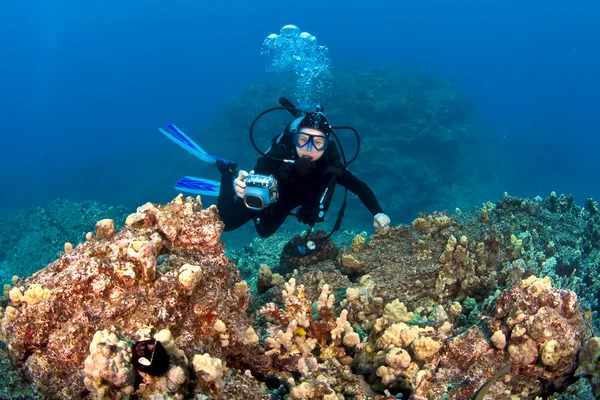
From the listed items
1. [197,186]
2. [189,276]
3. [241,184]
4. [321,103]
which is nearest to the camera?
[189,276]

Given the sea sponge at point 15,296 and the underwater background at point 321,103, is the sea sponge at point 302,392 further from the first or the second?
the underwater background at point 321,103

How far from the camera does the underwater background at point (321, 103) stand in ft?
55.6

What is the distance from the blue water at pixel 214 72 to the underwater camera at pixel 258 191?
73.2 feet

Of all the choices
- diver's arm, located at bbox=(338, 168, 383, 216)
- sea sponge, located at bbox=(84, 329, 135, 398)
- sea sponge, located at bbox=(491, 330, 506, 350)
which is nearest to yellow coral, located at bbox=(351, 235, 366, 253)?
diver's arm, located at bbox=(338, 168, 383, 216)

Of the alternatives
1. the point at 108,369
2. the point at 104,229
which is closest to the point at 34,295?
the point at 104,229

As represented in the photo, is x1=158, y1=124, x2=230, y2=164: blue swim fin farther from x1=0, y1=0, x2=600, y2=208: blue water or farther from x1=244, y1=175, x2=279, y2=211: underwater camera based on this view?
x1=0, y1=0, x2=600, y2=208: blue water

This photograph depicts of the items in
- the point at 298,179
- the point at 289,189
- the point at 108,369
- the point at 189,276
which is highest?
the point at 298,179

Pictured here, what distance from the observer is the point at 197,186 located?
5926 mm

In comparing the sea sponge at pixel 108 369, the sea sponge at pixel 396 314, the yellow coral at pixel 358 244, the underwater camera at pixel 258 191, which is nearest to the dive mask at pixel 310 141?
the underwater camera at pixel 258 191

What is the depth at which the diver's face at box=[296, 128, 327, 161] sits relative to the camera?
5.32 m

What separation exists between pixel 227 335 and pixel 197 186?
4.28 metres

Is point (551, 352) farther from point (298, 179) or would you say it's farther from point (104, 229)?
point (298, 179)

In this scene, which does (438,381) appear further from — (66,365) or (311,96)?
(311,96)

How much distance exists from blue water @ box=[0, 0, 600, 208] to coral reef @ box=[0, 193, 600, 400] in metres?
24.2
